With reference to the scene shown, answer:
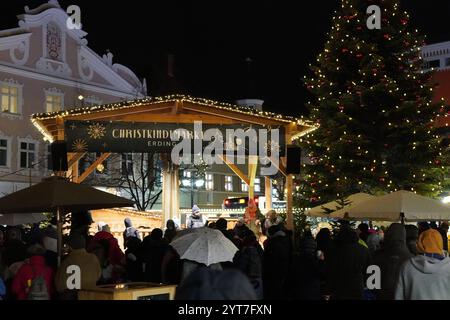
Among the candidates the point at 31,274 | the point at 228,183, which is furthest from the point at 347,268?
the point at 228,183

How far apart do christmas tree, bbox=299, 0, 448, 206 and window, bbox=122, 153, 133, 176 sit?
62.2 feet

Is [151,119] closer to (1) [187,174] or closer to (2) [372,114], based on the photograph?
(2) [372,114]

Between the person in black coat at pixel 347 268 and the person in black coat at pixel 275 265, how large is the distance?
670 mm

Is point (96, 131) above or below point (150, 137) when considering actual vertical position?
above

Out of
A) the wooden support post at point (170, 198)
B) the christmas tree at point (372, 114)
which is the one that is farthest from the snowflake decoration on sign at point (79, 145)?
the christmas tree at point (372, 114)

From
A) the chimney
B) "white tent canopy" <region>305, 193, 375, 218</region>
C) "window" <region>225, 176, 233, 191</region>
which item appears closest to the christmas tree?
"white tent canopy" <region>305, 193, 375, 218</region>

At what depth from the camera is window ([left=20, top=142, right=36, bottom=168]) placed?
39469mm

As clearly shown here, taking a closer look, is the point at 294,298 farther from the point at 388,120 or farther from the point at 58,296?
the point at 388,120

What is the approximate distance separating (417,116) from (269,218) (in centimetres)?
1007

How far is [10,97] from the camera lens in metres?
38.6

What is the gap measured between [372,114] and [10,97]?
20.8 m

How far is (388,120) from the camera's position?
26125 millimetres

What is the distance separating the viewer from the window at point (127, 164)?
4394 cm

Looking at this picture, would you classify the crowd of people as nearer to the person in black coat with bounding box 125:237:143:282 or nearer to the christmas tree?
the person in black coat with bounding box 125:237:143:282
